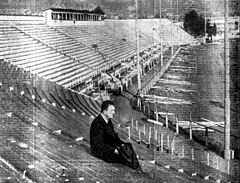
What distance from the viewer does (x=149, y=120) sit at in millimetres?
3545

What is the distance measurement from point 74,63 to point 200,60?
1114mm

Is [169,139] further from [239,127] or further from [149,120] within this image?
[239,127]

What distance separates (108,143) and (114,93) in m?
0.48

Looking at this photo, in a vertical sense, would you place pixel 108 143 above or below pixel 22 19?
Answer: below

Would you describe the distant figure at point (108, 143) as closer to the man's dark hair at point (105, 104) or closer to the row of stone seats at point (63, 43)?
the man's dark hair at point (105, 104)

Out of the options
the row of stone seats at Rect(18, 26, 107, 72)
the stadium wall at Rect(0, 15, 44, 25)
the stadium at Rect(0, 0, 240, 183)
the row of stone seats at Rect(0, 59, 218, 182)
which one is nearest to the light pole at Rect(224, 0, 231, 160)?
the stadium at Rect(0, 0, 240, 183)

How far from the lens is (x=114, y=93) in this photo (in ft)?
11.6

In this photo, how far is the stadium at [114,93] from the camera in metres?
3.25

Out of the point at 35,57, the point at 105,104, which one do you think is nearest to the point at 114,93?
the point at 105,104

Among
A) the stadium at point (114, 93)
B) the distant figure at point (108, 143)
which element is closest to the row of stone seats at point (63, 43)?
the stadium at point (114, 93)

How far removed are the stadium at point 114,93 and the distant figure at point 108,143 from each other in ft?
0.17

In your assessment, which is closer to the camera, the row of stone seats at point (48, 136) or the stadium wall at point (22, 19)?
the row of stone seats at point (48, 136)

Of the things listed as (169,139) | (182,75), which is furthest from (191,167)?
(182,75)

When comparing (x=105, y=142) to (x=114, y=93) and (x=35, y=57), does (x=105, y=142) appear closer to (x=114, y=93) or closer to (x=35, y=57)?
(x=114, y=93)
